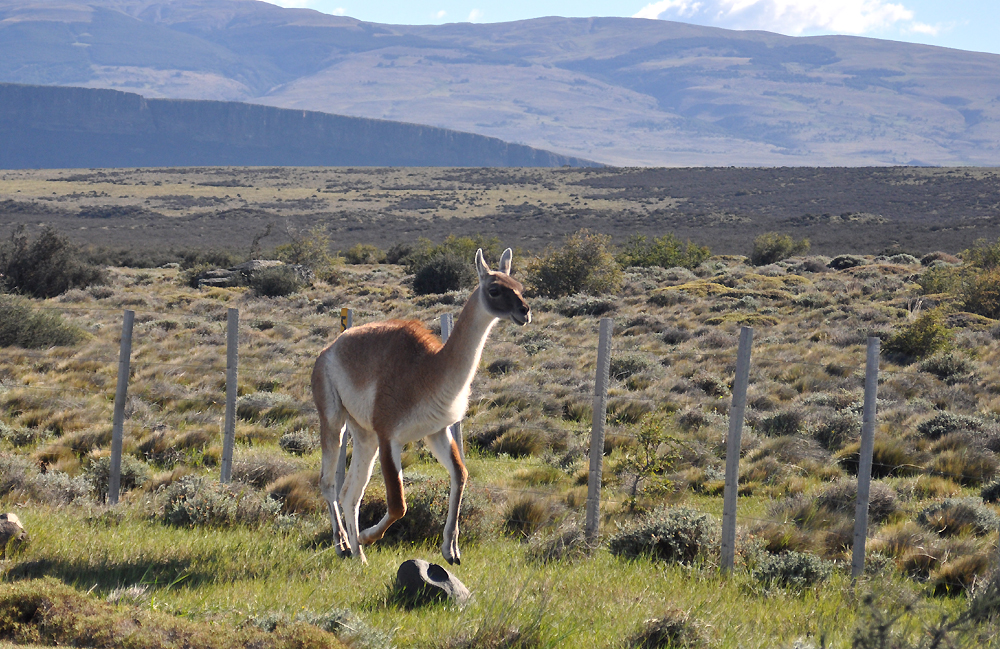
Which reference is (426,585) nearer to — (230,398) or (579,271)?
(230,398)

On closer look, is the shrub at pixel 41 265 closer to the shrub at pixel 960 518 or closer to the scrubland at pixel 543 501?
the scrubland at pixel 543 501

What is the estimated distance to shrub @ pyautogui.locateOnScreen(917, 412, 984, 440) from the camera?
1034 cm

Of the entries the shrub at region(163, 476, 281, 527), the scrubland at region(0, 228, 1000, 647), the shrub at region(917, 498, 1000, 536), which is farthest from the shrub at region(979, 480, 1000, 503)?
the shrub at region(163, 476, 281, 527)

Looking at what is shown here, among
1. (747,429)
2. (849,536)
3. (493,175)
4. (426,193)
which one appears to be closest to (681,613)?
(849,536)

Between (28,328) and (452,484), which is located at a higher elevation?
(452,484)

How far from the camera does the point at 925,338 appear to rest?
1552 cm

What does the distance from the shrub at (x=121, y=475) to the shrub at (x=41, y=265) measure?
18336 mm

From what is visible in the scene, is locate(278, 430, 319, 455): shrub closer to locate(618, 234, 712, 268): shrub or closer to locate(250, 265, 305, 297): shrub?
locate(250, 265, 305, 297): shrub

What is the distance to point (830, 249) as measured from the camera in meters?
49.1

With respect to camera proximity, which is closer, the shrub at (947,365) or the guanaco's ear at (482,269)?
the guanaco's ear at (482,269)

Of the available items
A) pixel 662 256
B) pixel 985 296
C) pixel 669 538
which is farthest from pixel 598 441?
pixel 662 256

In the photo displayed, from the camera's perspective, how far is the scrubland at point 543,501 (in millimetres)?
4504

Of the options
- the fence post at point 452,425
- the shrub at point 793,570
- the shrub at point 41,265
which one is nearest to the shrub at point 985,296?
the shrub at point 793,570

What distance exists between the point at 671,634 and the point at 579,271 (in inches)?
863
